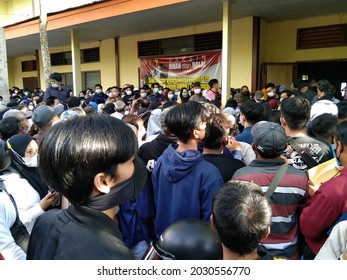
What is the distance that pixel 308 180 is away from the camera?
6.28ft

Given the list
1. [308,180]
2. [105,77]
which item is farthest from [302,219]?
[105,77]

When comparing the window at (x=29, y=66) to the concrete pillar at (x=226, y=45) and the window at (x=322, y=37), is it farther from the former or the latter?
the window at (x=322, y=37)

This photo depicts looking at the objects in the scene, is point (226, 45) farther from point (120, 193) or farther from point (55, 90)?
point (120, 193)

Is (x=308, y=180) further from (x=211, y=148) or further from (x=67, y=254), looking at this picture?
(x=67, y=254)

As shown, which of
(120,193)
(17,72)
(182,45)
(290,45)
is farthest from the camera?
(17,72)

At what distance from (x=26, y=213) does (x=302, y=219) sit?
160 centimetres

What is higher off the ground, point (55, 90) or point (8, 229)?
point (55, 90)

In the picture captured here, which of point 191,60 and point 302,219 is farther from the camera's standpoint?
point 191,60

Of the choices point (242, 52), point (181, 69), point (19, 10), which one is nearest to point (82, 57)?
point (19, 10)

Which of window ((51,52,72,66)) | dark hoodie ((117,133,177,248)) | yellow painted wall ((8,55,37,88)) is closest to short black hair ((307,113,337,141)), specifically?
dark hoodie ((117,133,177,248))

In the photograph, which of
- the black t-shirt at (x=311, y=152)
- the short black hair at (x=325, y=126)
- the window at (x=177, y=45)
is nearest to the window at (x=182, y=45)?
the window at (x=177, y=45)

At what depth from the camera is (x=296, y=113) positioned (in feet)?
8.30

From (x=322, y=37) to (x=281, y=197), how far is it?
7.67 metres

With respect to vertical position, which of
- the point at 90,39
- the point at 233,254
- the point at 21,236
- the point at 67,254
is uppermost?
the point at 90,39
